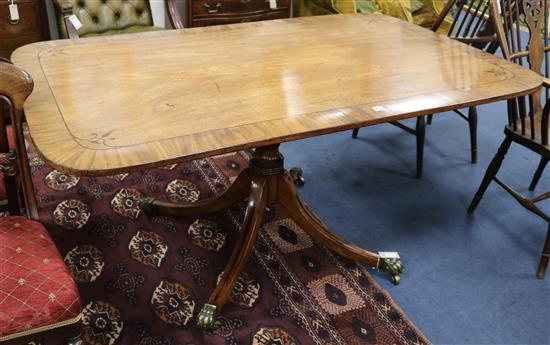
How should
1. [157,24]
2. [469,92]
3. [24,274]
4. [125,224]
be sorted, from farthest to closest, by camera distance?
[157,24] → [125,224] → [469,92] → [24,274]

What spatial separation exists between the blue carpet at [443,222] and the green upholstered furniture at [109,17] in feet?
3.62

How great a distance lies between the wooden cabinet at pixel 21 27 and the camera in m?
2.47

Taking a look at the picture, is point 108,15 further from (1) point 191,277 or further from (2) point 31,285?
(2) point 31,285

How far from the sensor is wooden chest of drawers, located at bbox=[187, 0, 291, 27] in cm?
297

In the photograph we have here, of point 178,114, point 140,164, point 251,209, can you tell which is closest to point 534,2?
point 251,209

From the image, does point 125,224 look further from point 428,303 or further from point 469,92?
point 469,92

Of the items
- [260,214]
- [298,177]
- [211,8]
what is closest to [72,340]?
[260,214]

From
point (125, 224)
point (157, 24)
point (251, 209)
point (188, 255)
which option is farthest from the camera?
point (157, 24)

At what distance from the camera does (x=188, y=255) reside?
187cm

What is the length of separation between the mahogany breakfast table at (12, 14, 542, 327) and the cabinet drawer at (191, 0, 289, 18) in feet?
3.66

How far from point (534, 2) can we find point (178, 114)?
156 cm

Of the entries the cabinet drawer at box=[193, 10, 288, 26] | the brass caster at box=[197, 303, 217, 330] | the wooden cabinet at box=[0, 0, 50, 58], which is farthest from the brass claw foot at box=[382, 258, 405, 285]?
the wooden cabinet at box=[0, 0, 50, 58]

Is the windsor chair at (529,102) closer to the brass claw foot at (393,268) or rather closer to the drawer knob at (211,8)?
the brass claw foot at (393,268)

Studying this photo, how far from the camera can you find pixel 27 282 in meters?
1.12
